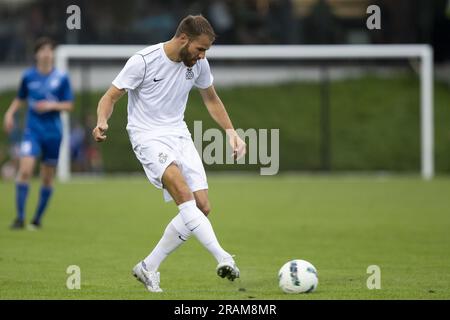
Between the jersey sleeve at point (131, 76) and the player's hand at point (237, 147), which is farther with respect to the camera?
the player's hand at point (237, 147)

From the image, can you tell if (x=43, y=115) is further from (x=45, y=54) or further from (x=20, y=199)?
(x=20, y=199)

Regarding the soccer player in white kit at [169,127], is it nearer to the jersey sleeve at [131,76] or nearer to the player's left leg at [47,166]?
the jersey sleeve at [131,76]

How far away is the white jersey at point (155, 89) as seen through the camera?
9.25 m

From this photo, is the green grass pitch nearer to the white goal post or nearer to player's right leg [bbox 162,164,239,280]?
player's right leg [bbox 162,164,239,280]

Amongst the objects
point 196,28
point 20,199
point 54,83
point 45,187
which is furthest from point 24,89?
point 196,28

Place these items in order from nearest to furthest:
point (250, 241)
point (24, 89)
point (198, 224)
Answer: point (198, 224) < point (250, 241) < point (24, 89)

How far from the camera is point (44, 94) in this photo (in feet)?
51.0

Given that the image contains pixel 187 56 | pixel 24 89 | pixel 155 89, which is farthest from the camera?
pixel 24 89

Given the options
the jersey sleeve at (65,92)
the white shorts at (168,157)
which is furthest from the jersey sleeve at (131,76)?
the jersey sleeve at (65,92)

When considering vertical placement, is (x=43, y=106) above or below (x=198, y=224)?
above

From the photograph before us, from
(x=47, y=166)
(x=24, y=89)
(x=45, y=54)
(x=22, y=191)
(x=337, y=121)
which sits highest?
(x=45, y=54)

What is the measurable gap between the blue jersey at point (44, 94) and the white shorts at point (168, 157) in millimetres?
6374

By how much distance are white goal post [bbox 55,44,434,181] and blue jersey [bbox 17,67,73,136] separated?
1216 cm

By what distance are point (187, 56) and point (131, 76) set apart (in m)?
0.50
